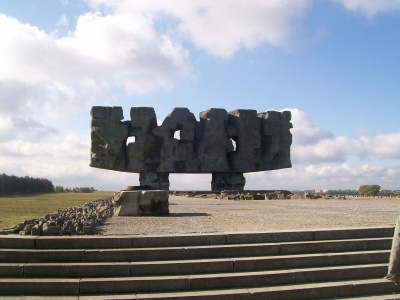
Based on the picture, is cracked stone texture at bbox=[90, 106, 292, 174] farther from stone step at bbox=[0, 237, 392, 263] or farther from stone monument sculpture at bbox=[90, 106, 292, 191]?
stone step at bbox=[0, 237, 392, 263]

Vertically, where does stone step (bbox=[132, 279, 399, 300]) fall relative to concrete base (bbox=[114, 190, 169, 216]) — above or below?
below

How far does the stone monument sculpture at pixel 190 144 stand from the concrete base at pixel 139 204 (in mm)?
13917

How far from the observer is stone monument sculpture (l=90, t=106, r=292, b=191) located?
74.3ft

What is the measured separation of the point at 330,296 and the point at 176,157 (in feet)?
60.8

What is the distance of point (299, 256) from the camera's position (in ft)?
17.8

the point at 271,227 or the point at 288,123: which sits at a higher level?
the point at 288,123

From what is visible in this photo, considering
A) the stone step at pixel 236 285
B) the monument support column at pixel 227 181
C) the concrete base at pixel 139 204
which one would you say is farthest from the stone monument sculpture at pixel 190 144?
the stone step at pixel 236 285

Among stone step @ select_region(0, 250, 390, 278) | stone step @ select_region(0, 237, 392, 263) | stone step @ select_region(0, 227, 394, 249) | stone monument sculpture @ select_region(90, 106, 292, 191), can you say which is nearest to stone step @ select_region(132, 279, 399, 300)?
stone step @ select_region(0, 250, 390, 278)

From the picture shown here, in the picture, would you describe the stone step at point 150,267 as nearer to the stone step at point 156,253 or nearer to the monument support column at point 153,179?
the stone step at point 156,253

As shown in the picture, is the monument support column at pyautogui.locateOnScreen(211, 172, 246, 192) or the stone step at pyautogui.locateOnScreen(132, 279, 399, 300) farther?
A: the monument support column at pyautogui.locateOnScreen(211, 172, 246, 192)

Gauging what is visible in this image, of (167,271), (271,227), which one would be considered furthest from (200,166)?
(167,271)

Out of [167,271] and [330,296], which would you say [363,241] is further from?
[167,271]

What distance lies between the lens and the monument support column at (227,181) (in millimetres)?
24281

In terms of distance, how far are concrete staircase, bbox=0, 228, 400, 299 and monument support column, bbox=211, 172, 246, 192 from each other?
18430mm
